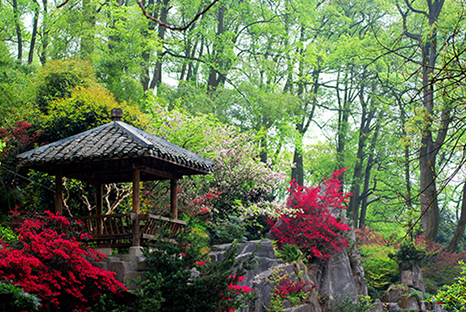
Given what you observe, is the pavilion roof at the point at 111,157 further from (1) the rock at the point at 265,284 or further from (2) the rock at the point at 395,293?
(2) the rock at the point at 395,293

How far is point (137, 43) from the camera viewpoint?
1727 cm

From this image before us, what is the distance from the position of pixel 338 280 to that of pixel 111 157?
25.3 ft

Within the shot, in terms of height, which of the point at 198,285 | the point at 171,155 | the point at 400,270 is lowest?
the point at 400,270

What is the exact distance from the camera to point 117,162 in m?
8.42

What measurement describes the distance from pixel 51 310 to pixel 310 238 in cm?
781

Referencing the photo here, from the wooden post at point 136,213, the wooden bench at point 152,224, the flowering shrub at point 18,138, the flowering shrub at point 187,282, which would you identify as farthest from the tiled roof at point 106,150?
the flowering shrub at point 18,138

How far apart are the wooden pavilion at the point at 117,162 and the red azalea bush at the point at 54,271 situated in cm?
115

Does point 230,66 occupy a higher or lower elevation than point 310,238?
higher

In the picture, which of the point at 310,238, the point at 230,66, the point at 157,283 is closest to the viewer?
the point at 157,283

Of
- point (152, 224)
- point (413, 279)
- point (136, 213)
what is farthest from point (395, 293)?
point (136, 213)

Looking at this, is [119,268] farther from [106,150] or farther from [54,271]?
Answer: [106,150]

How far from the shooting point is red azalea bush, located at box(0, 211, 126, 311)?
5848 mm

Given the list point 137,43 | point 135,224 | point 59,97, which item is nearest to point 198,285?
point 135,224

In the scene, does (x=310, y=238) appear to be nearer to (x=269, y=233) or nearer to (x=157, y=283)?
(x=269, y=233)
